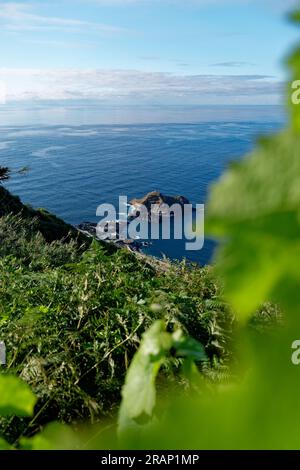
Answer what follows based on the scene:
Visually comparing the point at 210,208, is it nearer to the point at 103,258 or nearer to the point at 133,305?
the point at 133,305

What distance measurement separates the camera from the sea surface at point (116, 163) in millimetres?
85938

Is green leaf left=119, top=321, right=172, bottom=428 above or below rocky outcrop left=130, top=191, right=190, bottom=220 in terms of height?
below

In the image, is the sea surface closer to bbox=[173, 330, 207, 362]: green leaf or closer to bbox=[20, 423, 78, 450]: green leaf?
bbox=[173, 330, 207, 362]: green leaf

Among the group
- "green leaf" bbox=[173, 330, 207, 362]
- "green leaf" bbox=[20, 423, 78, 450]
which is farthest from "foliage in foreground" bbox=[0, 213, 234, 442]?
"green leaf" bbox=[20, 423, 78, 450]

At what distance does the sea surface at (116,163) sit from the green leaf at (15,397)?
2362 inches

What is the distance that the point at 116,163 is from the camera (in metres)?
112

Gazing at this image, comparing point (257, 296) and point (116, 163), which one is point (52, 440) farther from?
point (116, 163)

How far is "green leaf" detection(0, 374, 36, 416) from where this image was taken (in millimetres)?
511

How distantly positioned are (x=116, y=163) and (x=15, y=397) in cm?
11279

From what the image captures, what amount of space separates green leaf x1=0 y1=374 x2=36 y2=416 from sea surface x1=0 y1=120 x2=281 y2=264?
59988 mm

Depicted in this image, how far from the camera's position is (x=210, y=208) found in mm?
207

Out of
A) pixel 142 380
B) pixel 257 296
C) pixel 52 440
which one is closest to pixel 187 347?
pixel 142 380

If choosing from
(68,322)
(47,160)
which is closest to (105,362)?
(68,322)

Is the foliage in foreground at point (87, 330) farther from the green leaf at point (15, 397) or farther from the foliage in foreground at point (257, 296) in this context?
the foliage in foreground at point (257, 296)
